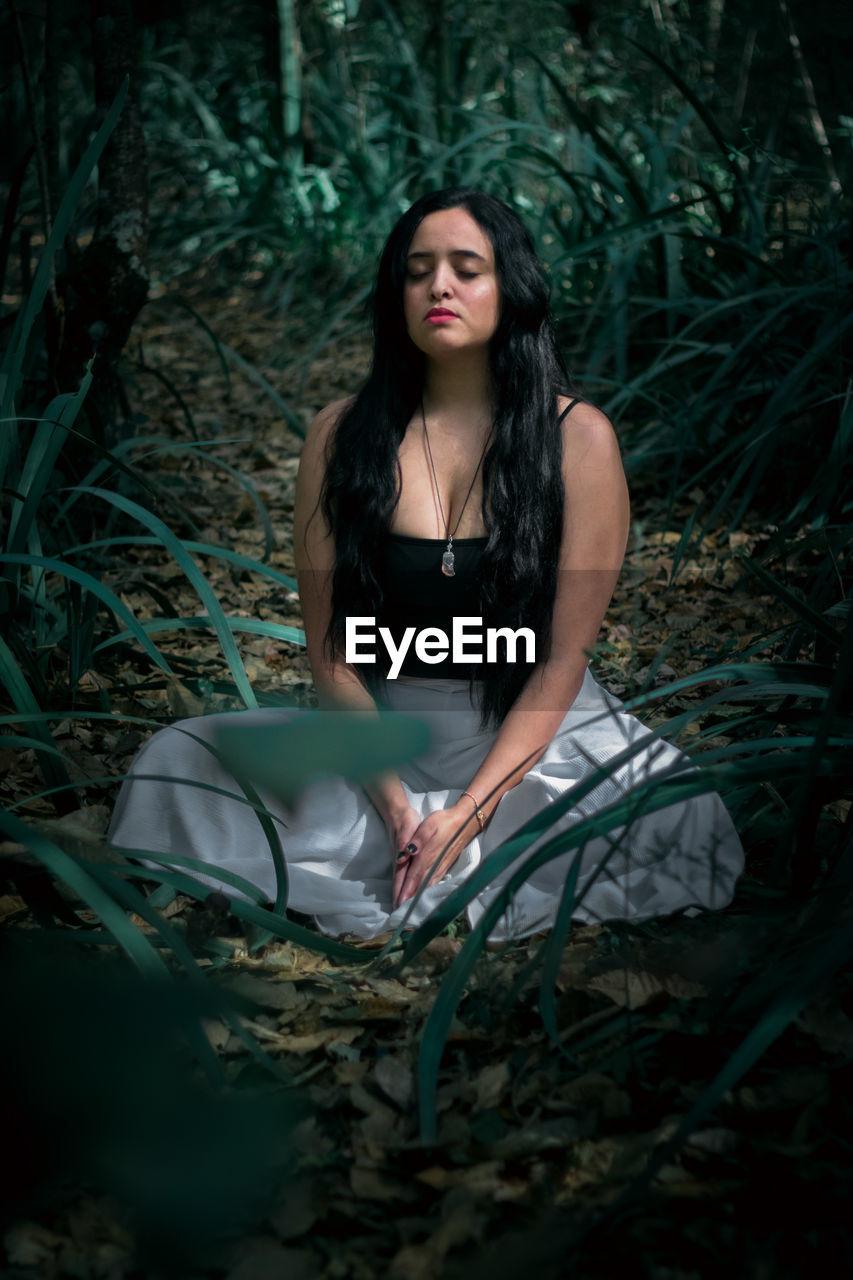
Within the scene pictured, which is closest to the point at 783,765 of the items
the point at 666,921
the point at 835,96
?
the point at 666,921

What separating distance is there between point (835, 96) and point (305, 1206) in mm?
7428

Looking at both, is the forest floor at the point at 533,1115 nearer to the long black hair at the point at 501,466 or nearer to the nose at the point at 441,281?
the long black hair at the point at 501,466

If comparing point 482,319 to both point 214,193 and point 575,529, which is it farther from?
point 214,193

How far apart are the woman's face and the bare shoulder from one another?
213 millimetres

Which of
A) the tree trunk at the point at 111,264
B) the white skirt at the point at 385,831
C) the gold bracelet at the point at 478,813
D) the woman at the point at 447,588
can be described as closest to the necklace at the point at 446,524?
the woman at the point at 447,588

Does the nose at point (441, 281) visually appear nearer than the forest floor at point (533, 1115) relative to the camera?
No

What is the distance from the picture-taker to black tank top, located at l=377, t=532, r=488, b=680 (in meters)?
1.88

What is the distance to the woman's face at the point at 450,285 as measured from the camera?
1.78 meters

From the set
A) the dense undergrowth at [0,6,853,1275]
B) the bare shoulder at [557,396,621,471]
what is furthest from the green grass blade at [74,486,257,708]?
the bare shoulder at [557,396,621,471]

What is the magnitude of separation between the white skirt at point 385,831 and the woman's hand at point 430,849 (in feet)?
0.09

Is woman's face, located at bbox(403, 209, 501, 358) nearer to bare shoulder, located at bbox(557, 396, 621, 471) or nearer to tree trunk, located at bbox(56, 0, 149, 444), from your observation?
bare shoulder, located at bbox(557, 396, 621, 471)

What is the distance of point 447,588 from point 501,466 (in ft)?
0.76

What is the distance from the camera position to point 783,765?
124cm

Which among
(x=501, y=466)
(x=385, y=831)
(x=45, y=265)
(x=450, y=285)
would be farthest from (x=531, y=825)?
(x=45, y=265)
